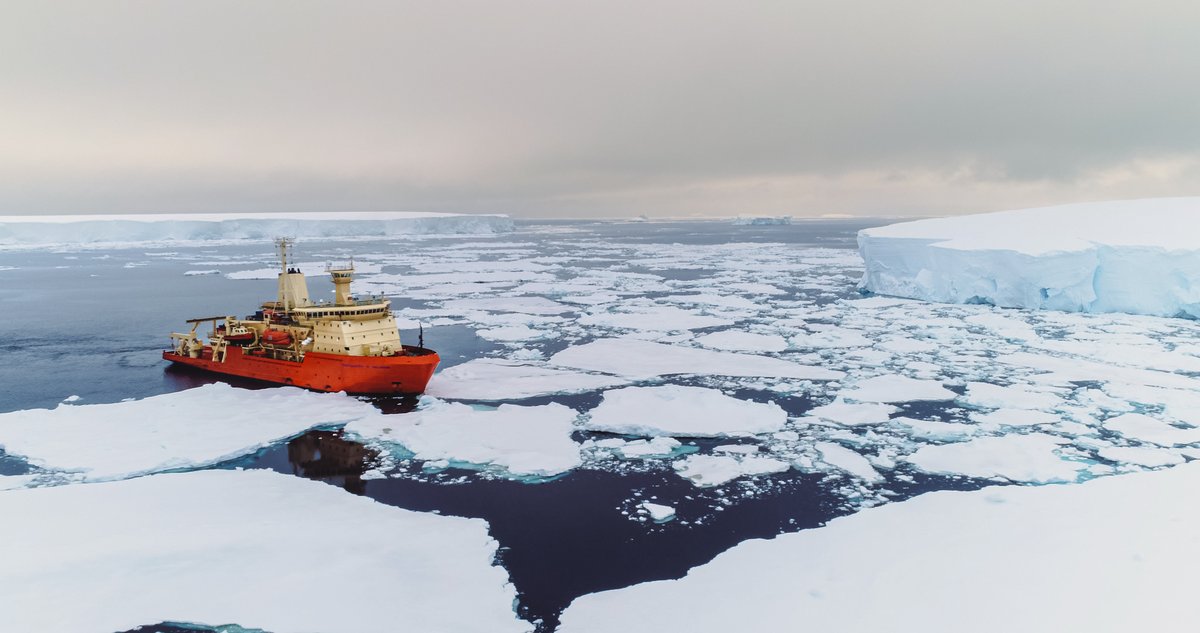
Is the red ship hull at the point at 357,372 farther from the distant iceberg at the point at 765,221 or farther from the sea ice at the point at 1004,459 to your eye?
the distant iceberg at the point at 765,221

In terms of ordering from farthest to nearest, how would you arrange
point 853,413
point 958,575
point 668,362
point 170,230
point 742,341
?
point 170,230 < point 742,341 < point 668,362 < point 853,413 < point 958,575

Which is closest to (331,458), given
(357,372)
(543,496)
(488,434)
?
(488,434)

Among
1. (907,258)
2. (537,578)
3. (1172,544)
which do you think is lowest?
(537,578)

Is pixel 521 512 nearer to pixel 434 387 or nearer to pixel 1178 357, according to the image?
pixel 434 387

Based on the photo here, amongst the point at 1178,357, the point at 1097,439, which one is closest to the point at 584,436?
the point at 1097,439

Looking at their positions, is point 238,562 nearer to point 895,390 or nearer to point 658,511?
point 658,511

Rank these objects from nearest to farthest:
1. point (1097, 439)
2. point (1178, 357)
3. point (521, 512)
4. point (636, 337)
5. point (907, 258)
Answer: point (521, 512), point (1097, 439), point (1178, 357), point (636, 337), point (907, 258)
